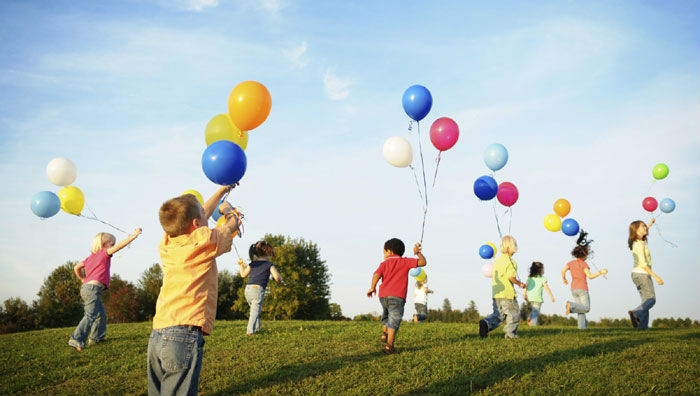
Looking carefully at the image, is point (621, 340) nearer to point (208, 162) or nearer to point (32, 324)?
point (208, 162)

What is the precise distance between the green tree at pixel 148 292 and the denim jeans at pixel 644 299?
2932cm

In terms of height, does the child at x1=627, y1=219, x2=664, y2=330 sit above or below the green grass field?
above

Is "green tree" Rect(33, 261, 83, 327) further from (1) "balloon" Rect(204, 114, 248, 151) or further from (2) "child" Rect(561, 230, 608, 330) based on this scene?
(2) "child" Rect(561, 230, 608, 330)

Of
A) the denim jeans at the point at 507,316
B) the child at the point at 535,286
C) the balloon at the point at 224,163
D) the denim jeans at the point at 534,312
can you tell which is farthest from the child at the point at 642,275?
the balloon at the point at 224,163

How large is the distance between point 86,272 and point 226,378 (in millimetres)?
4715

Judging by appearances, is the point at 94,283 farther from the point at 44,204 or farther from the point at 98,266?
the point at 44,204

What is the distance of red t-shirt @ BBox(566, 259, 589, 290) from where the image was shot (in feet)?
40.5

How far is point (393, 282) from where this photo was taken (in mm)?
7586

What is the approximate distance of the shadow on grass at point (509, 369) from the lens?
5121mm

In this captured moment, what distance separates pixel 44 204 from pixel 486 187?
12.0 meters

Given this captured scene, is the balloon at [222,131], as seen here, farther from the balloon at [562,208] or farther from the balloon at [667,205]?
the balloon at [667,205]

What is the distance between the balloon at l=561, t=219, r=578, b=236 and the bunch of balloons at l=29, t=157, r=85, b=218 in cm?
1576

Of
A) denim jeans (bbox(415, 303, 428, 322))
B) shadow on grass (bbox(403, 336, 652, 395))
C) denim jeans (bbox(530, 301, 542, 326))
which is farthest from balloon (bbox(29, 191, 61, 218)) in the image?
denim jeans (bbox(530, 301, 542, 326))

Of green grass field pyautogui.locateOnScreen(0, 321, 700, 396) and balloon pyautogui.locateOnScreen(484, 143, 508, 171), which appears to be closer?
green grass field pyautogui.locateOnScreen(0, 321, 700, 396)
